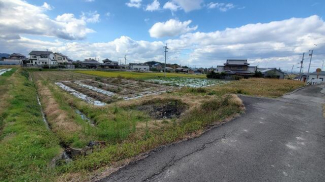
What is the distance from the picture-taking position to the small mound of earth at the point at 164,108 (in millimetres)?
9789

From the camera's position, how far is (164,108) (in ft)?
36.8

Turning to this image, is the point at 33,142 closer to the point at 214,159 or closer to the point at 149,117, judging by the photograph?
the point at 149,117

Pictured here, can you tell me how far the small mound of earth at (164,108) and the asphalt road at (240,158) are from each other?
12.2 ft

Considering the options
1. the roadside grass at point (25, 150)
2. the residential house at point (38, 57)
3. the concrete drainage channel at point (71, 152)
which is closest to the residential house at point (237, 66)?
the concrete drainage channel at point (71, 152)

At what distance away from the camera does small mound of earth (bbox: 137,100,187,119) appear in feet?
32.1

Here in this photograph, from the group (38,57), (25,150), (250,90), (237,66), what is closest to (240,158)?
(25,150)

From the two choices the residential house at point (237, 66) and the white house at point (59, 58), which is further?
the white house at point (59, 58)

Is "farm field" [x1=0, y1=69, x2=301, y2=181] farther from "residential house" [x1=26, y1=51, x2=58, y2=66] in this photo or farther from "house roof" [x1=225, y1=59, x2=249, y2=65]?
"residential house" [x1=26, y1=51, x2=58, y2=66]

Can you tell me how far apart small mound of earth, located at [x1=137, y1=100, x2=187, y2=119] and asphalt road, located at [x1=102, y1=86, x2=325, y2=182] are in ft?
12.2

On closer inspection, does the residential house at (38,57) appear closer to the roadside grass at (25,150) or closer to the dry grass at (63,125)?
the dry grass at (63,125)

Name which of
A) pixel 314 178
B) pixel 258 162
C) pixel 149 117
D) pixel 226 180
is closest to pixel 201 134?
pixel 258 162

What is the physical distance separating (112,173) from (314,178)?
4782 millimetres

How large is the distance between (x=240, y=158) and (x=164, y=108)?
7.03 m

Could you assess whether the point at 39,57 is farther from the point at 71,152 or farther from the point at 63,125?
the point at 71,152
